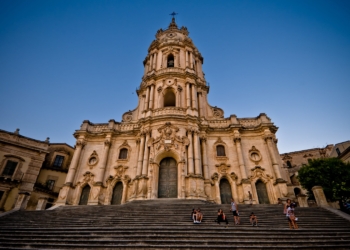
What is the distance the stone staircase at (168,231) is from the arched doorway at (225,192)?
21.7ft

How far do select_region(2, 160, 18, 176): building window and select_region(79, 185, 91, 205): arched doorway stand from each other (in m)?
9.18

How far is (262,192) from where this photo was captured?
19.9 metres

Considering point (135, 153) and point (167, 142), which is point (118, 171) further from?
point (167, 142)

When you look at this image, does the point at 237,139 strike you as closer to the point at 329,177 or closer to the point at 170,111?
the point at 170,111

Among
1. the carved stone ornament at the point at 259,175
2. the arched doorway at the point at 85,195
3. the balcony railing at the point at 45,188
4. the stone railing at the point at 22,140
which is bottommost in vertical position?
the arched doorway at the point at 85,195

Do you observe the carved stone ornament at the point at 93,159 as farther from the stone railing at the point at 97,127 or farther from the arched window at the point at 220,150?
the arched window at the point at 220,150

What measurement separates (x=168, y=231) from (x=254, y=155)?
15.7m

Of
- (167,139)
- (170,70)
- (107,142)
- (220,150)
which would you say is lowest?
(220,150)

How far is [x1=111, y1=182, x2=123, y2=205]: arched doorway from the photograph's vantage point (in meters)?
20.3

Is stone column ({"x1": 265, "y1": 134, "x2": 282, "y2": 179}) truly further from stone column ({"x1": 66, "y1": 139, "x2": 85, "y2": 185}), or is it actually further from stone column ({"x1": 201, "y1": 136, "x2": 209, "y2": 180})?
stone column ({"x1": 66, "y1": 139, "x2": 85, "y2": 185})

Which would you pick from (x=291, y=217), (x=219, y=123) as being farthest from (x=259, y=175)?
(x=291, y=217)

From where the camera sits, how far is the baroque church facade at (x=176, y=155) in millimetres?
19062

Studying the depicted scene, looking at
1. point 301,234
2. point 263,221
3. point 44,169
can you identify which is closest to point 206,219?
point 263,221

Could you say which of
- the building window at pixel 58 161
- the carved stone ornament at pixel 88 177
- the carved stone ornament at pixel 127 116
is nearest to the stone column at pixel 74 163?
the carved stone ornament at pixel 88 177
